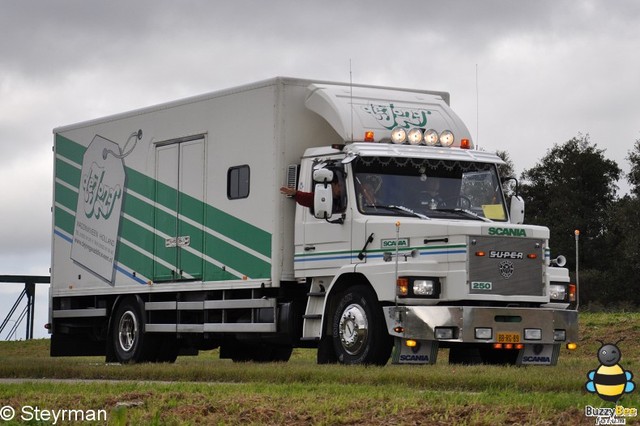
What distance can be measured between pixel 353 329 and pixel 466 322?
1.59 m

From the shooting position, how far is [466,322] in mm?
17672

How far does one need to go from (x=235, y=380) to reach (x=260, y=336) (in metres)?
4.02

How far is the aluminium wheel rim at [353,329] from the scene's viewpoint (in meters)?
18.2

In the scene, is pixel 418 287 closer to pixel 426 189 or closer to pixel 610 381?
pixel 426 189

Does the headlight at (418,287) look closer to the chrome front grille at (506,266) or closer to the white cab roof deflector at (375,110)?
the chrome front grille at (506,266)

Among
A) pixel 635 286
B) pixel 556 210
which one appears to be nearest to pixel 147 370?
pixel 635 286

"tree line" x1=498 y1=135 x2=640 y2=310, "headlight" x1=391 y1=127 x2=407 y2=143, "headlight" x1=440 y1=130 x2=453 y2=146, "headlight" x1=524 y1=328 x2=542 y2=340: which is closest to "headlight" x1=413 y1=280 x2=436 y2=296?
"headlight" x1=524 y1=328 x2=542 y2=340

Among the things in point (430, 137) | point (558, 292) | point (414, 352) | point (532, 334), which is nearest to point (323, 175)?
point (430, 137)

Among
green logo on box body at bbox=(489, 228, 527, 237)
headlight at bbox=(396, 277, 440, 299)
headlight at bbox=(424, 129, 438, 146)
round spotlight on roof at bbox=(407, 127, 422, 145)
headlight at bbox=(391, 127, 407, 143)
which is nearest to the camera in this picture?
headlight at bbox=(396, 277, 440, 299)

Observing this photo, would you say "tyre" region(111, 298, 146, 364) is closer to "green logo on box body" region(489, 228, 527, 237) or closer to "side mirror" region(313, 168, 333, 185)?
"side mirror" region(313, 168, 333, 185)

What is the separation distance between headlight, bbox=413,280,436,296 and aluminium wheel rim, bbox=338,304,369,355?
0.89m

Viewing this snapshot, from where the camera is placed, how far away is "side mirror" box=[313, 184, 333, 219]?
18703 mm

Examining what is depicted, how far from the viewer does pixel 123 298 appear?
2394 centimetres

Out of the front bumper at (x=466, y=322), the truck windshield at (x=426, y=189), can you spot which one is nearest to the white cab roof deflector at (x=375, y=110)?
the truck windshield at (x=426, y=189)
